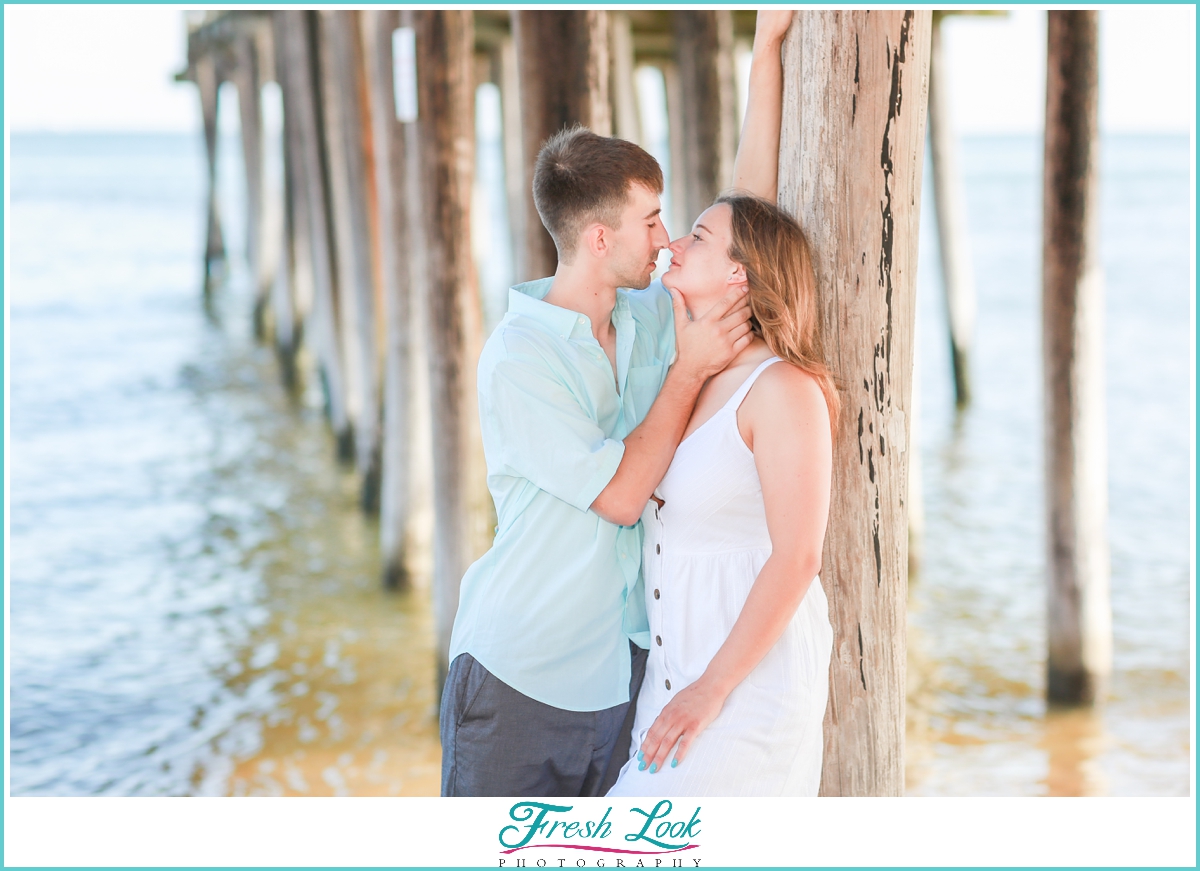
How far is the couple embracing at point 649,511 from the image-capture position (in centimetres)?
181

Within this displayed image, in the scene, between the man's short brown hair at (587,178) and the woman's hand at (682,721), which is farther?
the man's short brown hair at (587,178)

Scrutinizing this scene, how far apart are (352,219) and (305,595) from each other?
224 centimetres

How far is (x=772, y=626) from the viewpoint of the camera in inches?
70.1

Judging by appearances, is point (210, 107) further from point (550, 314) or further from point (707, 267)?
point (707, 267)

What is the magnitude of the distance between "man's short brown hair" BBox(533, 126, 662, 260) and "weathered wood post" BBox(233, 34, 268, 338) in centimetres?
1033

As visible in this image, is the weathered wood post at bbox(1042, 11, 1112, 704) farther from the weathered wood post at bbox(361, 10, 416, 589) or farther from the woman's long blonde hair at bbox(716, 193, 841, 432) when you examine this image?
the weathered wood post at bbox(361, 10, 416, 589)

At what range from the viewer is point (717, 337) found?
1.88 meters

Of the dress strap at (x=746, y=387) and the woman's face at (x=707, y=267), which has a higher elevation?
the woman's face at (x=707, y=267)

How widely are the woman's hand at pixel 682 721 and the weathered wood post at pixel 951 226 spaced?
8.14 meters

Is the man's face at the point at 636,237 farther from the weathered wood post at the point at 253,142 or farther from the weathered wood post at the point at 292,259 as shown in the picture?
the weathered wood post at the point at 253,142

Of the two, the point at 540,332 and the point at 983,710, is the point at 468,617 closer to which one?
the point at 540,332

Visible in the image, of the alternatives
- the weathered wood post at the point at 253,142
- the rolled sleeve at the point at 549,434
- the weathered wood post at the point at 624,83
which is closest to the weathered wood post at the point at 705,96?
the weathered wood post at the point at 624,83

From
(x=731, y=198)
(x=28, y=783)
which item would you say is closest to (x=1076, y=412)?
(x=731, y=198)

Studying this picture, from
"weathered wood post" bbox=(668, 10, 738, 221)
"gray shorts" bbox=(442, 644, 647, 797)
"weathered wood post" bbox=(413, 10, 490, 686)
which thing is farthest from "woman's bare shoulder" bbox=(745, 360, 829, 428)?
"weathered wood post" bbox=(668, 10, 738, 221)
